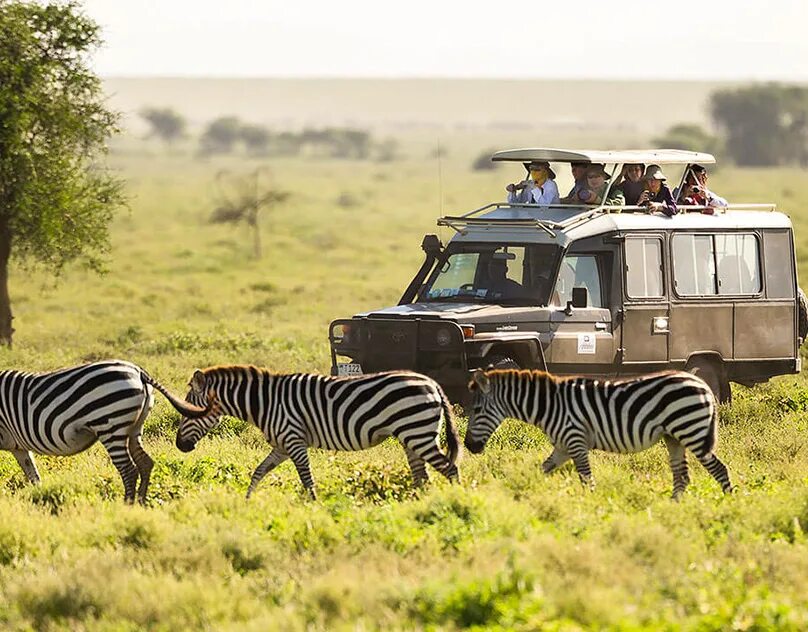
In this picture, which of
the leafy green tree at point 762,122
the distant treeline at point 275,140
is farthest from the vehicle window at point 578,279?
the distant treeline at point 275,140

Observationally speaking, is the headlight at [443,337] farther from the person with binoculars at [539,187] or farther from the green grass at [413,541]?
the person with binoculars at [539,187]

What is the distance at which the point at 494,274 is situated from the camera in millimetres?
13820

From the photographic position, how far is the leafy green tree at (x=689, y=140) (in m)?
83.4

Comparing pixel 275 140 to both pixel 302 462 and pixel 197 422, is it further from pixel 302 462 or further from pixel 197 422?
pixel 302 462

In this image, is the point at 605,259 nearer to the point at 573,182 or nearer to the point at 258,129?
the point at 573,182

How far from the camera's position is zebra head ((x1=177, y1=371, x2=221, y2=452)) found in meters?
10.5

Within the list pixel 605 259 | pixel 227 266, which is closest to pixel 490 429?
pixel 605 259

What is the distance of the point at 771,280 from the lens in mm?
14820

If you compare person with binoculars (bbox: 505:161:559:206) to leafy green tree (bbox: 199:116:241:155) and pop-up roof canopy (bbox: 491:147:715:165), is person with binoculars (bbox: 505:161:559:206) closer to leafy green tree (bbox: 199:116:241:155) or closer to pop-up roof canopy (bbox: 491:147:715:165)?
pop-up roof canopy (bbox: 491:147:715:165)

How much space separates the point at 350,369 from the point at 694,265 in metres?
3.71

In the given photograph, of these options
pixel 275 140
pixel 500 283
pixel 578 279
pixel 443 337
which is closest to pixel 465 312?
pixel 443 337

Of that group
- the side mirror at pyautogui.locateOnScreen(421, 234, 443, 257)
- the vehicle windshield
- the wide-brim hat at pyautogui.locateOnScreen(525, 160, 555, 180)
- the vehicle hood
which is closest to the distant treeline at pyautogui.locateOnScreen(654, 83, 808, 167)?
the wide-brim hat at pyautogui.locateOnScreen(525, 160, 555, 180)

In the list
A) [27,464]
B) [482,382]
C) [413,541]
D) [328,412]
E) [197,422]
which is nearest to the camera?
[413,541]

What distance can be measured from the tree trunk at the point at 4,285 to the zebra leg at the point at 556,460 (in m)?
12.1
